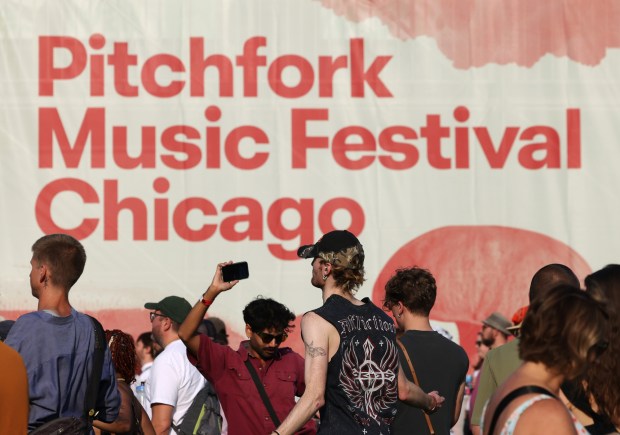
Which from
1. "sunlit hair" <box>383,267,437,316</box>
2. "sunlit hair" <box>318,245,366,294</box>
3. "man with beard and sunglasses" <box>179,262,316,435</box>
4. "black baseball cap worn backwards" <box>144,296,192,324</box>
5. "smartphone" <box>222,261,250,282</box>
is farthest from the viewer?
"black baseball cap worn backwards" <box>144,296,192,324</box>

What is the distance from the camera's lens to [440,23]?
27.9ft

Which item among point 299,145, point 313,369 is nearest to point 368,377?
point 313,369

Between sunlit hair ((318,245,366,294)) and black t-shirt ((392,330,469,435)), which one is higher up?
sunlit hair ((318,245,366,294))

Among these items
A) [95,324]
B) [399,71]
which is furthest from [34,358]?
[399,71]

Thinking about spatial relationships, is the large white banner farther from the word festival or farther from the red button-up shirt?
the red button-up shirt

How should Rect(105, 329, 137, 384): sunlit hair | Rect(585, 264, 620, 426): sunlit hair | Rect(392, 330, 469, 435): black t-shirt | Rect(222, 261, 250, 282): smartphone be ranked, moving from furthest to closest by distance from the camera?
1. Rect(105, 329, 137, 384): sunlit hair
2. Rect(392, 330, 469, 435): black t-shirt
3. Rect(222, 261, 250, 282): smartphone
4. Rect(585, 264, 620, 426): sunlit hair

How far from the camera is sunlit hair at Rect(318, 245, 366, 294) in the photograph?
13.6 feet

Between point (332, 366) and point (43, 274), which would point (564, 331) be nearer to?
point (332, 366)

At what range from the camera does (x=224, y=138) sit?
8.32 meters

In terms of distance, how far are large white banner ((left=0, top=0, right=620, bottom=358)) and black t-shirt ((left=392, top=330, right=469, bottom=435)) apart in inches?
132

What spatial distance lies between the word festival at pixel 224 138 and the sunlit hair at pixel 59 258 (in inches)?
158

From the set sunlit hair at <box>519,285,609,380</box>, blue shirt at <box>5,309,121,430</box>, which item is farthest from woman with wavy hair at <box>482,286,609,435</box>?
blue shirt at <box>5,309,121,430</box>

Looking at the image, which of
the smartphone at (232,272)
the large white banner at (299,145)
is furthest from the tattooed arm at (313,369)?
the large white banner at (299,145)

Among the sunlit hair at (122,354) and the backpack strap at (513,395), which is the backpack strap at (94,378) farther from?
the backpack strap at (513,395)
